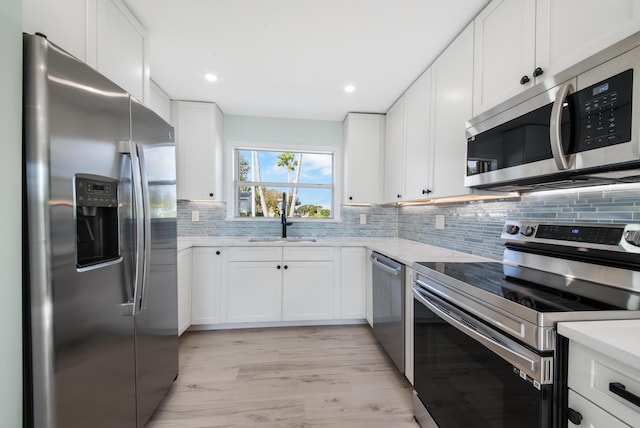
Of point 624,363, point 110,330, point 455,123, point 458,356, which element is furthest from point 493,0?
point 110,330

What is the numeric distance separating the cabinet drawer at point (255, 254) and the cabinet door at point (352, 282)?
2.33 feet

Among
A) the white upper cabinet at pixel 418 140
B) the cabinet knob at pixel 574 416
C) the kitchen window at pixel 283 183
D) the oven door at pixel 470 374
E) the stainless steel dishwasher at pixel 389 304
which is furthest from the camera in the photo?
the kitchen window at pixel 283 183

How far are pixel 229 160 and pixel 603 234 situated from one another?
316 cm

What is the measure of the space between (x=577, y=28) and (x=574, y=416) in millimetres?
1292

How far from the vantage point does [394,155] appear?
2725 mm

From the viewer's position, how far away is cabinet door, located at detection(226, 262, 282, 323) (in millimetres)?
2646

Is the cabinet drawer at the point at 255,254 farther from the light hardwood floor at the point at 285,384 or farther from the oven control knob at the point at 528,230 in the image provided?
the oven control knob at the point at 528,230

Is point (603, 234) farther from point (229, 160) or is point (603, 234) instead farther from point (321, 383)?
point (229, 160)

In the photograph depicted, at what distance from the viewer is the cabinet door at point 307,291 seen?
107 inches

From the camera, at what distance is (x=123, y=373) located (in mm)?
1183

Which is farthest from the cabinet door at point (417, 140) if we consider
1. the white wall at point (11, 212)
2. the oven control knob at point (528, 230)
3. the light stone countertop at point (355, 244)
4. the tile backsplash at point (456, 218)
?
the white wall at point (11, 212)

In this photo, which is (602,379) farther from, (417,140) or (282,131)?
(282,131)

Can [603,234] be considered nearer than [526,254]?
Yes

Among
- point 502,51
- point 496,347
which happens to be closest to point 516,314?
point 496,347
